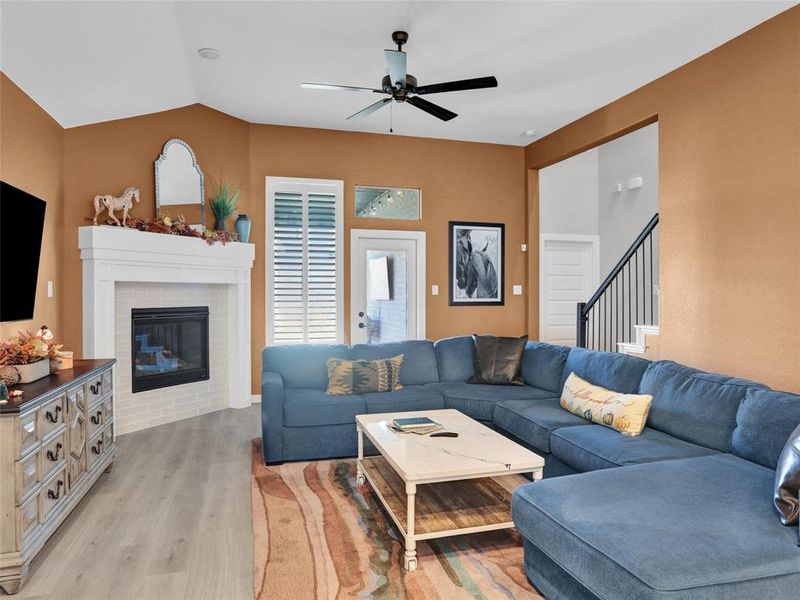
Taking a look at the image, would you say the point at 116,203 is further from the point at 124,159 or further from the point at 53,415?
the point at 53,415

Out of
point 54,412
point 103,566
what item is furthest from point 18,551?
point 54,412

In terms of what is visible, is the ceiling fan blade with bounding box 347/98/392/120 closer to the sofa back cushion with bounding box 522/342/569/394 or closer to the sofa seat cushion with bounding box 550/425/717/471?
the sofa back cushion with bounding box 522/342/569/394

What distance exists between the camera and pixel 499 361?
466 centimetres

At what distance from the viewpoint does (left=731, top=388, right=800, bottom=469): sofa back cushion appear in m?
2.47

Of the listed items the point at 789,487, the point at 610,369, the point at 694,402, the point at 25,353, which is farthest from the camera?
the point at 610,369

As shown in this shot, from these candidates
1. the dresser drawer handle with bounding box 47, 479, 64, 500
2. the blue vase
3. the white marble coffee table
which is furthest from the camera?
the blue vase

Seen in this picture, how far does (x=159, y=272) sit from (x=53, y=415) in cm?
229

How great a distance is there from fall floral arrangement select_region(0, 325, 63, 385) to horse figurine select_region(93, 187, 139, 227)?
163 centimetres

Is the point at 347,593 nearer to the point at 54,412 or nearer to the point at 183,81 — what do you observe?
the point at 54,412

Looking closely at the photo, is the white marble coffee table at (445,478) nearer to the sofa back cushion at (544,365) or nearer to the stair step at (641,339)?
the sofa back cushion at (544,365)

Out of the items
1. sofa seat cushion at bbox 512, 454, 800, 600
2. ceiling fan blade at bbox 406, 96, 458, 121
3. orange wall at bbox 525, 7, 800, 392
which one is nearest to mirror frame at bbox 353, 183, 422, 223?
ceiling fan blade at bbox 406, 96, 458, 121

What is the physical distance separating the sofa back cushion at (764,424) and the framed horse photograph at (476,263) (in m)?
3.97

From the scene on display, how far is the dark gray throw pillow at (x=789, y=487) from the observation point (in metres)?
1.87

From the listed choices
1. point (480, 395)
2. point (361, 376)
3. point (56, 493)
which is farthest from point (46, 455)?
point (480, 395)
